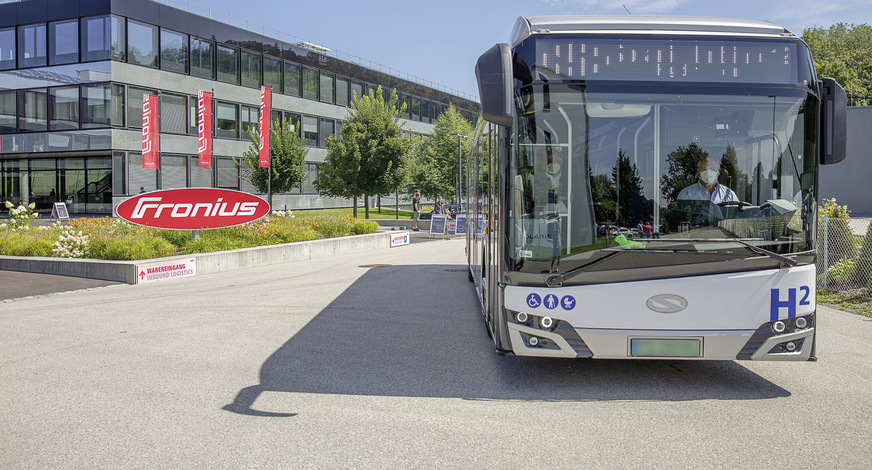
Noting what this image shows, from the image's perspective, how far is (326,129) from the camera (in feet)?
169

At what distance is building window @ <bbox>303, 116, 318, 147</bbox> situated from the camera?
4933cm

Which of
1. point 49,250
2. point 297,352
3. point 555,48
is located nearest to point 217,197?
point 49,250

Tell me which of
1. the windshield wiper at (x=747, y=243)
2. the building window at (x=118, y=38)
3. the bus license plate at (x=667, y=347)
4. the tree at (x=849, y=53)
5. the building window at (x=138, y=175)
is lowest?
the bus license plate at (x=667, y=347)

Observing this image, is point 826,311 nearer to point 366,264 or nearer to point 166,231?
point 366,264

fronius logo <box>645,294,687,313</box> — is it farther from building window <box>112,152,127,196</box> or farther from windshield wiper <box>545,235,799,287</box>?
building window <box>112,152,127,196</box>

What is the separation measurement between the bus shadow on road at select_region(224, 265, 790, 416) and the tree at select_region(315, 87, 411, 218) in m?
29.7

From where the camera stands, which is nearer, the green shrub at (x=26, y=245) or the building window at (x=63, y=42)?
the green shrub at (x=26, y=245)

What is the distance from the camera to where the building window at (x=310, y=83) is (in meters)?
49.1

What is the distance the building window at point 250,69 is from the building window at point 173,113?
17.0 feet

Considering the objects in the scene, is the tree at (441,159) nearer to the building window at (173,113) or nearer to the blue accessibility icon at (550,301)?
the building window at (173,113)

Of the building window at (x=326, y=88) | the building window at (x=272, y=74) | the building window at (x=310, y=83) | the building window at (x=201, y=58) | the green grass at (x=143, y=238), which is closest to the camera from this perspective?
the green grass at (x=143, y=238)

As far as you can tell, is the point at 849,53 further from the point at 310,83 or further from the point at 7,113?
the point at 7,113

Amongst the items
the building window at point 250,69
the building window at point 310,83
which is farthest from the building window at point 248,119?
the building window at point 310,83

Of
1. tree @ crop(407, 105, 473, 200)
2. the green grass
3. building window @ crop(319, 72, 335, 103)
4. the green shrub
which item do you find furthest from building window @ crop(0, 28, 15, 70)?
the green shrub
